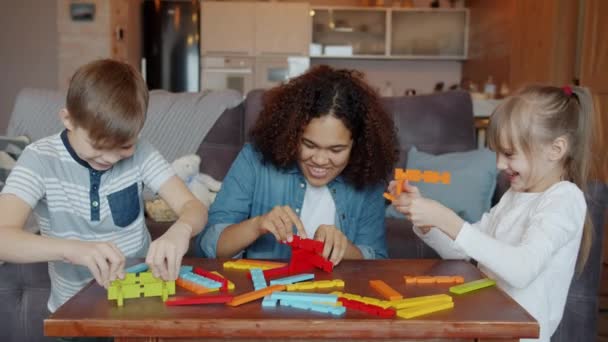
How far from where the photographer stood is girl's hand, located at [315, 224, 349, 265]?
1.19m

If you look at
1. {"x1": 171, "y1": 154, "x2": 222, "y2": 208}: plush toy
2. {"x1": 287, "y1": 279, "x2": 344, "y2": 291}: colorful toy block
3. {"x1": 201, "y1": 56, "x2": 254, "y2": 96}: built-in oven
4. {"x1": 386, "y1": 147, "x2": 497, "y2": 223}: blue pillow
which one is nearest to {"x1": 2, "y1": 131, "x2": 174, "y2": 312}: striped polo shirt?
{"x1": 287, "y1": 279, "x2": 344, "y2": 291}: colorful toy block

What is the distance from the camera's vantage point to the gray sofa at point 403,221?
1789mm

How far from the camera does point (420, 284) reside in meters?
1.06

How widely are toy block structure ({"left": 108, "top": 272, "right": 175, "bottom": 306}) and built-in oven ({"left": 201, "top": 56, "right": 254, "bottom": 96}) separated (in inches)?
222

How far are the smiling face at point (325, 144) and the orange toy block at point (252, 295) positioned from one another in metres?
0.53

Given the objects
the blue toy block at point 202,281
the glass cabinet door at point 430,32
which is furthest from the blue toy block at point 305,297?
the glass cabinet door at point 430,32

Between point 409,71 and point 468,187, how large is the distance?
480 cm

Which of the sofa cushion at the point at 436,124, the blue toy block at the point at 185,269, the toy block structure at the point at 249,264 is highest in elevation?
the sofa cushion at the point at 436,124

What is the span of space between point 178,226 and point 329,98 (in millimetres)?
540

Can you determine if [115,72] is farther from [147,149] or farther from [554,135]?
[554,135]

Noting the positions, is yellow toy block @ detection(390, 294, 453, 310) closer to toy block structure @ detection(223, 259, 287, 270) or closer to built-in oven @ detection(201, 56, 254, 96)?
toy block structure @ detection(223, 259, 287, 270)

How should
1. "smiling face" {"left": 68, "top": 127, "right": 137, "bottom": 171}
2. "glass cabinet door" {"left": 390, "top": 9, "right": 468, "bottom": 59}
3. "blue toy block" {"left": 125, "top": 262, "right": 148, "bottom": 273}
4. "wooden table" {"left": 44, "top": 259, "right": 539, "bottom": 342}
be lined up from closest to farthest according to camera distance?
"wooden table" {"left": 44, "top": 259, "right": 539, "bottom": 342} → "blue toy block" {"left": 125, "top": 262, "right": 148, "bottom": 273} → "smiling face" {"left": 68, "top": 127, "right": 137, "bottom": 171} → "glass cabinet door" {"left": 390, "top": 9, "right": 468, "bottom": 59}

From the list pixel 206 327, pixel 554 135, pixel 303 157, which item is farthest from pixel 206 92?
pixel 206 327

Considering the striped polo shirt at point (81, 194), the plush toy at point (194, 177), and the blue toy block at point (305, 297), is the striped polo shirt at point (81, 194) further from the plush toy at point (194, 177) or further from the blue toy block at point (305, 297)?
the plush toy at point (194, 177)
